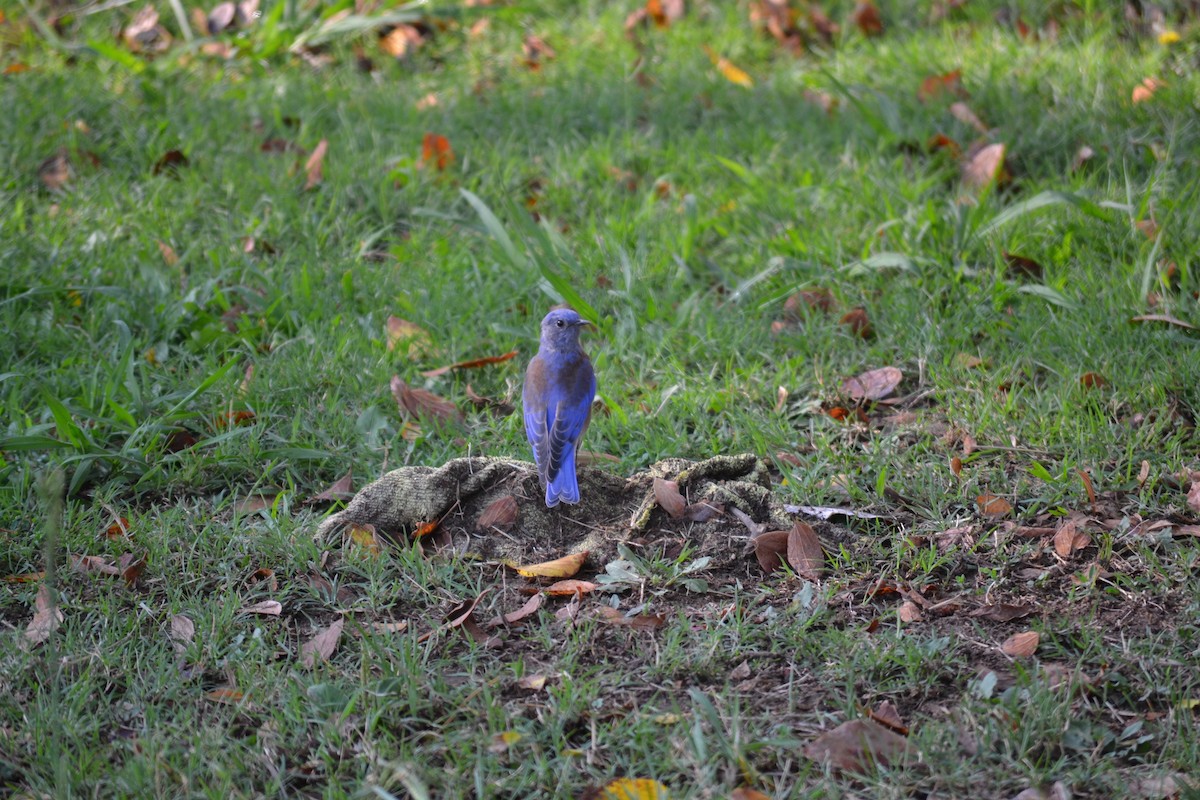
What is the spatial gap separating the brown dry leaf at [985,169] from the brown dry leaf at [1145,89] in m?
0.92

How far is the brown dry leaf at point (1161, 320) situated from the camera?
4.02m

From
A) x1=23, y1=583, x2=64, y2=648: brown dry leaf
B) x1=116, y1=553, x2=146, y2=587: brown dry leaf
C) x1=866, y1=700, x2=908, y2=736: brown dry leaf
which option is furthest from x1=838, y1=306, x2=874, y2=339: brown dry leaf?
x1=23, y1=583, x2=64, y2=648: brown dry leaf

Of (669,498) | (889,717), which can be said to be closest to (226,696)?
(669,498)

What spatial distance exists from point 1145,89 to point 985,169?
45.2 inches

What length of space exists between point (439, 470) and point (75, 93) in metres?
3.91

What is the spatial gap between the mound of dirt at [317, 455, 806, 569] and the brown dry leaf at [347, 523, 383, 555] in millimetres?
23

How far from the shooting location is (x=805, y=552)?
3.27 m

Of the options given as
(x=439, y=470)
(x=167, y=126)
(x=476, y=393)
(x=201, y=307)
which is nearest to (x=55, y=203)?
(x=167, y=126)

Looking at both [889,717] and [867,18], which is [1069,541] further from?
[867,18]

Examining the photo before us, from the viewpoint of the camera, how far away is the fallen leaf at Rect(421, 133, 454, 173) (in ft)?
18.3

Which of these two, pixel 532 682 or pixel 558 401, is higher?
pixel 558 401

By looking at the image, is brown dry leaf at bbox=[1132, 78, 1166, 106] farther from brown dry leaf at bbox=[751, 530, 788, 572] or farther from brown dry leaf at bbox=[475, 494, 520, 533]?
brown dry leaf at bbox=[475, 494, 520, 533]

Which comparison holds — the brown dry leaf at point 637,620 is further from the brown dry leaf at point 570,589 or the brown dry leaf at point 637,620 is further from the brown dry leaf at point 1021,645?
the brown dry leaf at point 1021,645

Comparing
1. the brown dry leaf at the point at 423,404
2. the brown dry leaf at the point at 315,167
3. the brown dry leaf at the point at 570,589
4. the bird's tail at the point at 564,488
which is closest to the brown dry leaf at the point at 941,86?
the brown dry leaf at the point at 315,167
